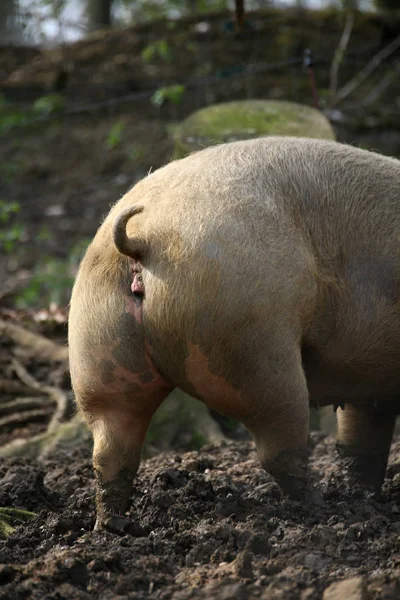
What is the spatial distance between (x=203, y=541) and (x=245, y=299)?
3.00ft

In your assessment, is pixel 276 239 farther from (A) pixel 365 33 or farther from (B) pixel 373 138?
(A) pixel 365 33

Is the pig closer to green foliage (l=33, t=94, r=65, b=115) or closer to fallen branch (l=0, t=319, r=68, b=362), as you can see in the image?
fallen branch (l=0, t=319, r=68, b=362)

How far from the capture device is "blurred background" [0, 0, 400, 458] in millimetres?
11555

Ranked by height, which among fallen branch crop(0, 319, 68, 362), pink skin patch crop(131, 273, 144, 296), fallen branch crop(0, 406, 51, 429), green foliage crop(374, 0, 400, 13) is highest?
green foliage crop(374, 0, 400, 13)

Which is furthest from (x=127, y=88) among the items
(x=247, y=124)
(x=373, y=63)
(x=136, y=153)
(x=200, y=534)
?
(x=200, y=534)

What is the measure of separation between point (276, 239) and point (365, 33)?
9344mm

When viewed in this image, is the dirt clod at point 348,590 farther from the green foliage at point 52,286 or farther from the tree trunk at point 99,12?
the tree trunk at point 99,12

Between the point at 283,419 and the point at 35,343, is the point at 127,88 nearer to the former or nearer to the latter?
the point at 35,343

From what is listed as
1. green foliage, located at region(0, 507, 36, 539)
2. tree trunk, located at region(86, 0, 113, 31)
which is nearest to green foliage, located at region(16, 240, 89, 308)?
green foliage, located at region(0, 507, 36, 539)

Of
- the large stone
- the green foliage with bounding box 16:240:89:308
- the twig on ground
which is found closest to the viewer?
the large stone

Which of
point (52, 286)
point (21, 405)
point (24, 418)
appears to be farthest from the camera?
point (52, 286)

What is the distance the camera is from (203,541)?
3469 mm

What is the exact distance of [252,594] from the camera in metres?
2.88

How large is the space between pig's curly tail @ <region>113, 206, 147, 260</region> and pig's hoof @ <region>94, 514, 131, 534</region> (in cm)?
107
